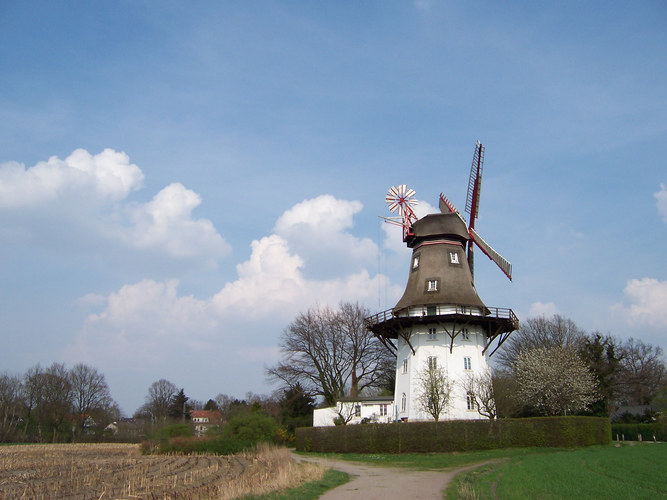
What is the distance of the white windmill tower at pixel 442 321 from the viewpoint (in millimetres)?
32156

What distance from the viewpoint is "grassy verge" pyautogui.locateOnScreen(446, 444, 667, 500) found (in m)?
12.3

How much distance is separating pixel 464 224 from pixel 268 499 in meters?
28.1

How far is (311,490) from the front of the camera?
14.0m

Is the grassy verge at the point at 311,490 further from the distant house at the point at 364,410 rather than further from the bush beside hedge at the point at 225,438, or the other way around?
the distant house at the point at 364,410

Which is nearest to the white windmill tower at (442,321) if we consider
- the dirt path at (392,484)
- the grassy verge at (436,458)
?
the grassy verge at (436,458)

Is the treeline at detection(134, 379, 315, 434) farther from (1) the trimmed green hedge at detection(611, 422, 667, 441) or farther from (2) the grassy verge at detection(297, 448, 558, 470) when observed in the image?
(1) the trimmed green hedge at detection(611, 422, 667, 441)

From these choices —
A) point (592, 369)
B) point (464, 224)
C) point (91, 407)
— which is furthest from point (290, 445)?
point (91, 407)

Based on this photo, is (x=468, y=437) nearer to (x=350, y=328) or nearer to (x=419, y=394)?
(x=419, y=394)

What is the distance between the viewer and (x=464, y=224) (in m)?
37.1

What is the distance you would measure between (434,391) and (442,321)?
4225 millimetres

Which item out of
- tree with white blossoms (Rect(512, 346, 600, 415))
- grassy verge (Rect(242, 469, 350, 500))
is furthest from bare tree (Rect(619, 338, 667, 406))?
grassy verge (Rect(242, 469, 350, 500))

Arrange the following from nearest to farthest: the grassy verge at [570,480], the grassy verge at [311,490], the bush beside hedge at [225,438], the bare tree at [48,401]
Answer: the grassy verge at [570,480] → the grassy verge at [311,490] → the bush beside hedge at [225,438] → the bare tree at [48,401]

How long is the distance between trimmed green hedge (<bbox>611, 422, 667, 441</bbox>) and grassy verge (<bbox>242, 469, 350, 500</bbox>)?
97.3 ft

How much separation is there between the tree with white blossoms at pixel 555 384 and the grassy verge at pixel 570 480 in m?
11.6
